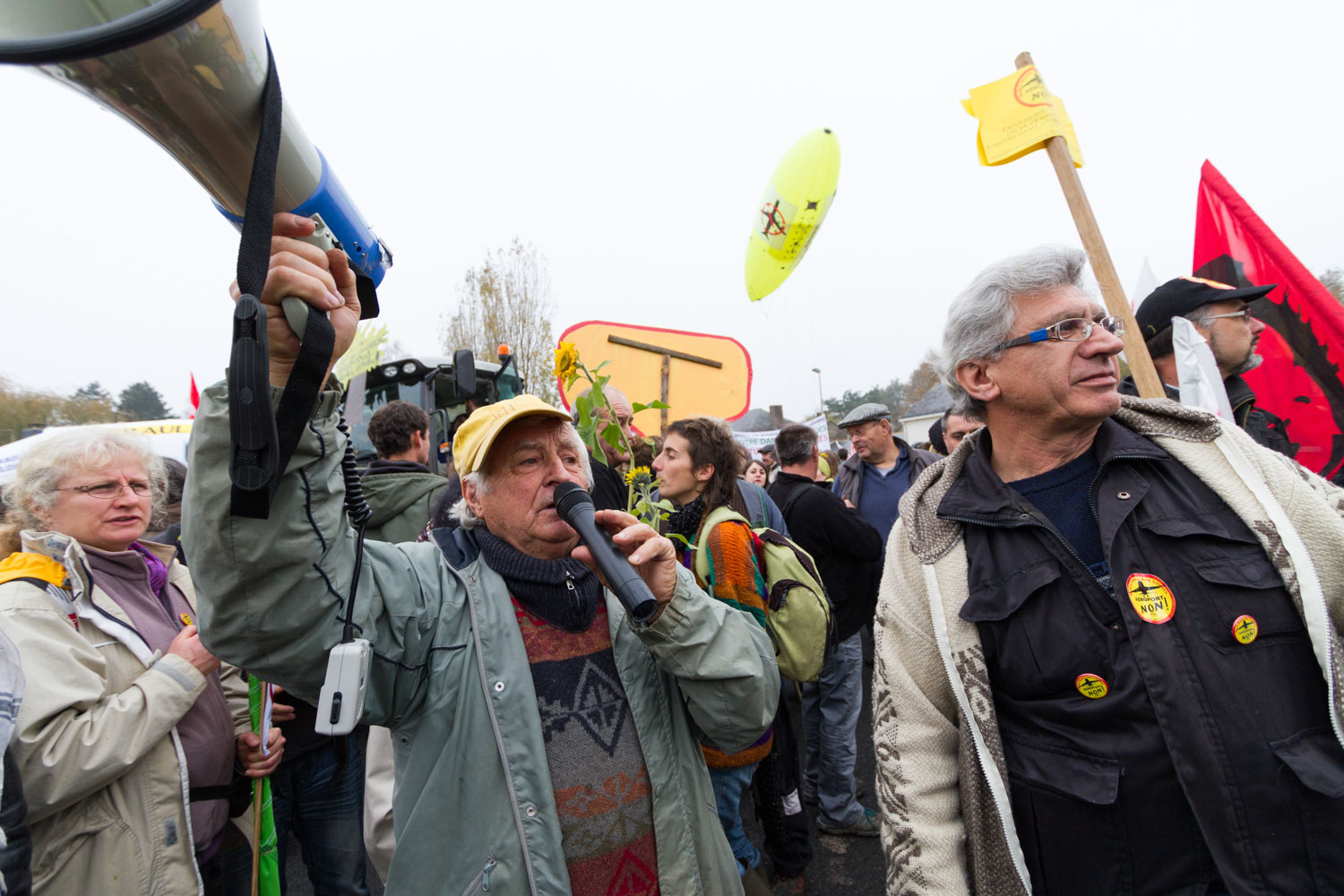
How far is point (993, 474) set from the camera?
5.24 ft

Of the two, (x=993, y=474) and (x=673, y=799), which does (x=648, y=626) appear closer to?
(x=673, y=799)

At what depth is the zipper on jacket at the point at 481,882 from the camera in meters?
1.31

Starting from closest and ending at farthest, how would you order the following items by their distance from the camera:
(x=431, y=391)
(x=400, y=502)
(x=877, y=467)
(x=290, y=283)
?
(x=290, y=283)
(x=400, y=502)
(x=877, y=467)
(x=431, y=391)

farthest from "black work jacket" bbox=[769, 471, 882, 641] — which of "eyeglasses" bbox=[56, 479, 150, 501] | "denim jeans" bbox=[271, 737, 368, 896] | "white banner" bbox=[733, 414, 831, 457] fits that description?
"white banner" bbox=[733, 414, 831, 457]

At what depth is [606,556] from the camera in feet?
4.33

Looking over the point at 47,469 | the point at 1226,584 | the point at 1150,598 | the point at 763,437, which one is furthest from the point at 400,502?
the point at 763,437

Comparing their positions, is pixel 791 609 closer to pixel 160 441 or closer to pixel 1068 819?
pixel 1068 819

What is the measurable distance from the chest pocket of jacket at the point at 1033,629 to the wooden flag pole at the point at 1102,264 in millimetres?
1137

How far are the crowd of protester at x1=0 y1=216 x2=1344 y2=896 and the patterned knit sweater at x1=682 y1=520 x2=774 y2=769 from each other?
2.53 ft

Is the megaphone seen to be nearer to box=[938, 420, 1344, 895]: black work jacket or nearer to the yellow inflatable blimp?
box=[938, 420, 1344, 895]: black work jacket

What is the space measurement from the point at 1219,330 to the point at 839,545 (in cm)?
201

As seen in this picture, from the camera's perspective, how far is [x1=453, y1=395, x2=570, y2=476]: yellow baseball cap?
1.63 metres

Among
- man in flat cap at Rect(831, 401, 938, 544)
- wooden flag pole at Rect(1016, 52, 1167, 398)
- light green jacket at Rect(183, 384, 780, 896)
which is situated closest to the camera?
light green jacket at Rect(183, 384, 780, 896)

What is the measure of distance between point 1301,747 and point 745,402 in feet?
10.0
